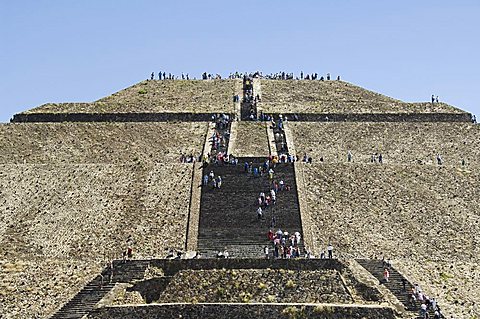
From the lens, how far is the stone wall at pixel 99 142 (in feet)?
123

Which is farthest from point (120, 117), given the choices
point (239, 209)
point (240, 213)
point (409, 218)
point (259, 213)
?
point (409, 218)

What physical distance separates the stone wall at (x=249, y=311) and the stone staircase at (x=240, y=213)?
20.1 ft

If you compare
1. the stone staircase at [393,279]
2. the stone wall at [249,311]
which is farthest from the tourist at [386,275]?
the stone wall at [249,311]

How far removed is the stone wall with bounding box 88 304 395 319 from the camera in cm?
2041

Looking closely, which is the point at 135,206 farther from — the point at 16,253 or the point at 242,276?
the point at 242,276

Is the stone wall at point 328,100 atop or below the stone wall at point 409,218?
atop

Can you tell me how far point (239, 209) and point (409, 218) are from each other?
21.9ft

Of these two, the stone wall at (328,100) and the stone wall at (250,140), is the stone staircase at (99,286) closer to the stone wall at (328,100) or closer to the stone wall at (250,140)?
the stone wall at (250,140)

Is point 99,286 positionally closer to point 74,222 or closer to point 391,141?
point 74,222

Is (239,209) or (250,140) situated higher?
(250,140)

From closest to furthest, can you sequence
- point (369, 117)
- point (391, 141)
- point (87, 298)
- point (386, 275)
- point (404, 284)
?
1. point (87, 298)
2. point (404, 284)
3. point (386, 275)
4. point (391, 141)
5. point (369, 117)

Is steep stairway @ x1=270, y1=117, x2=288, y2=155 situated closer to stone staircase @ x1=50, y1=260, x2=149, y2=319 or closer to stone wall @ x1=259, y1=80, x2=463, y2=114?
stone wall @ x1=259, y1=80, x2=463, y2=114

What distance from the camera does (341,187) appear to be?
3291cm

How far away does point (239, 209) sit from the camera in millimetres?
30453
